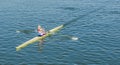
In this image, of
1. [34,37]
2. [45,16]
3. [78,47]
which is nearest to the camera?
[78,47]

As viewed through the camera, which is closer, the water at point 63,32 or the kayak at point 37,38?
the water at point 63,32

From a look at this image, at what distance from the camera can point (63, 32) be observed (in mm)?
63531

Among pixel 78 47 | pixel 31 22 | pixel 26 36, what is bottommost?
pixel 78 47

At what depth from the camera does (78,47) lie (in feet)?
181

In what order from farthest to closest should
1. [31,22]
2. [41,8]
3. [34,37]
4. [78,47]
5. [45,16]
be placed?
1. [41,8]
2. [45,16]
3. [31,22]
4. [34,37]
5. [78,47]

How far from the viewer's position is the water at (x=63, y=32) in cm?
5078

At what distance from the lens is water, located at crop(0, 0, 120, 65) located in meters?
50.8

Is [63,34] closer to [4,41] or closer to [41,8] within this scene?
[4,41]

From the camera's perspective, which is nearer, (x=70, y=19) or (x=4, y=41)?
(x=4, y=41)

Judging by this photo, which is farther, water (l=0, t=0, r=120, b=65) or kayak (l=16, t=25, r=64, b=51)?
kayak (l=16, t=25, r=64, b=51)

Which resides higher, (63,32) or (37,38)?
(63,32)

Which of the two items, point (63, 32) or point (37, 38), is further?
point (63, 32)

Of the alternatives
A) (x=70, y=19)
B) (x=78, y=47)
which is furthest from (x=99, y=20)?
Result: (x=78, y=47)

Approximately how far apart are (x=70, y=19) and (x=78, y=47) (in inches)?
761
